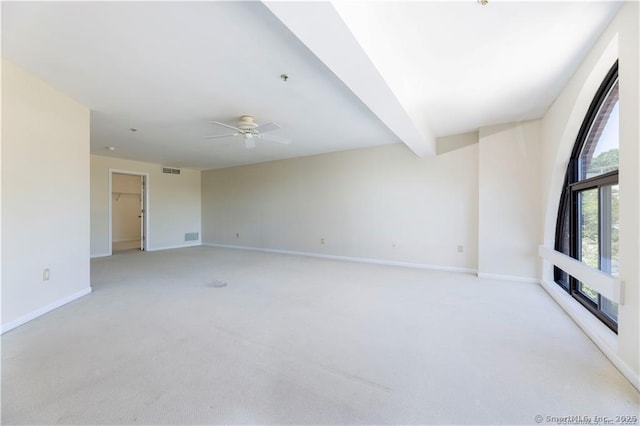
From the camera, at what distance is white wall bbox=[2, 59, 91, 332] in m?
2.38

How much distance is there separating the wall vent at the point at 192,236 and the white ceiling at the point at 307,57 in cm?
473

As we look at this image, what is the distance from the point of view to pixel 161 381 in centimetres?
165

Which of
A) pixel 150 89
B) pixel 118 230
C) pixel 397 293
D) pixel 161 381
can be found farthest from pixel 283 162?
pixel 118 230

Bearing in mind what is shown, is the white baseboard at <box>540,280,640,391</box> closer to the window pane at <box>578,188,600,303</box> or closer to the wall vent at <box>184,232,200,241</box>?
the window pane at <box>578,188,600,303</box>

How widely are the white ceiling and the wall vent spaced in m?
4.73

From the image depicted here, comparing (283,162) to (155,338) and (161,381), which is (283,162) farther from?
(161,381)

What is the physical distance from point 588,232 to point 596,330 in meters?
1.17

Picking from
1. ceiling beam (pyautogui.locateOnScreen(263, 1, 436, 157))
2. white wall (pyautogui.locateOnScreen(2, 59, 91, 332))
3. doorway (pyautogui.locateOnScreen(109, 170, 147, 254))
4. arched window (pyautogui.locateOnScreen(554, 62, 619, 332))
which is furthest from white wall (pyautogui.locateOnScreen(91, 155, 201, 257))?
arched window (pyautogui.locateOnScreen(554, 62, 619, 332))

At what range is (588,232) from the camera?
9.20 ft

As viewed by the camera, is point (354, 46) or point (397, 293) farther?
point (397, 293)

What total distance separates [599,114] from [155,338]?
4.74 metres

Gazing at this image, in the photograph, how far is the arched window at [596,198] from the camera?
2.33 metres

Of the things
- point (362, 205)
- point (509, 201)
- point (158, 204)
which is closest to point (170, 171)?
point (158, 204)

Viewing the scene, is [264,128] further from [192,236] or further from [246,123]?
[192,236]
